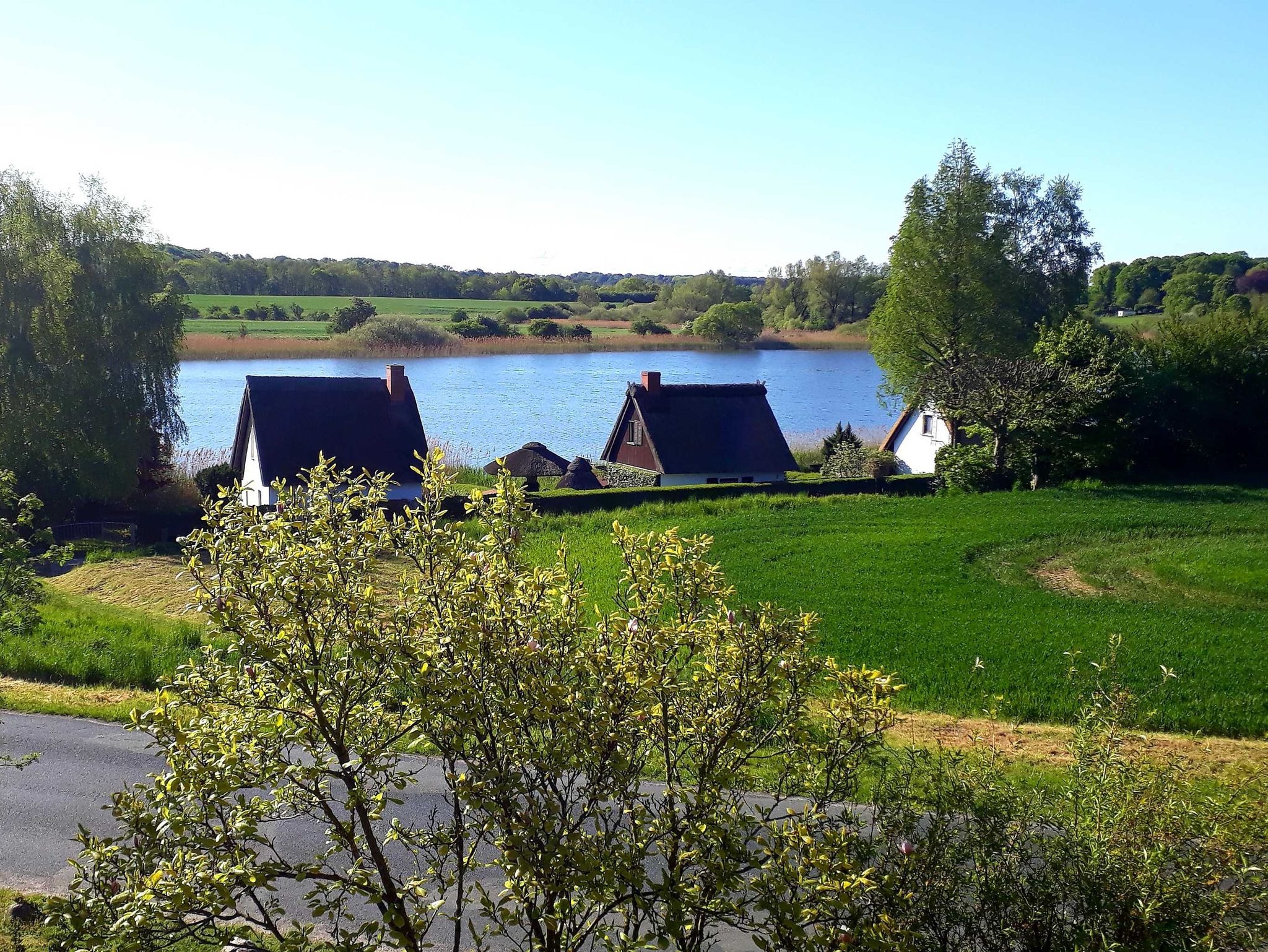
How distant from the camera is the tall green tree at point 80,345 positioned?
3055 cm

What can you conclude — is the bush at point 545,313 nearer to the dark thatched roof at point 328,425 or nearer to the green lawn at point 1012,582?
the dark thatched roof at point 328,425

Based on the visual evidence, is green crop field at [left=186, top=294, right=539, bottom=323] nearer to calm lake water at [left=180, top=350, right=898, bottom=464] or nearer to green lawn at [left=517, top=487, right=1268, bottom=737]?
calm lake water at [left=180, top=350, right=898, bottom=464]

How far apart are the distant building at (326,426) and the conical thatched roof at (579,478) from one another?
17.2 feet

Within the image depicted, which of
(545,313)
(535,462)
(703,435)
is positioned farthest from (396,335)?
(703,435)

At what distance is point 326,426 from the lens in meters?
31.5

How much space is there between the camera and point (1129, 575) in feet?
67.1

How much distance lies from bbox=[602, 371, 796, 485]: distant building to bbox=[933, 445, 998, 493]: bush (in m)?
6.33

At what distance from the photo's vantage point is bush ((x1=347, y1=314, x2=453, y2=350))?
78.8m

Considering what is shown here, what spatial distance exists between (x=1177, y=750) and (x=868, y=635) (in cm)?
522

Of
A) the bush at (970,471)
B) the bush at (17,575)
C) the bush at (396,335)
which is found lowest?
the bush at (970,471)

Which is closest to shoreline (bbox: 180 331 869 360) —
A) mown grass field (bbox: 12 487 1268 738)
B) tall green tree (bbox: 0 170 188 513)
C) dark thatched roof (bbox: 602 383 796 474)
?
tall green tree (bbox: 0 170 188 513)

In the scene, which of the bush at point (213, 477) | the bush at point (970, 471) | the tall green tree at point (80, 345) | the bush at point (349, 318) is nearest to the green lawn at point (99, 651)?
the bush at point (213, 477)

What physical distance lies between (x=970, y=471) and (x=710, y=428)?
9513mm

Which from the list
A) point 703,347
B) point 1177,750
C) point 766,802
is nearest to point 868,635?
point 1177,750
